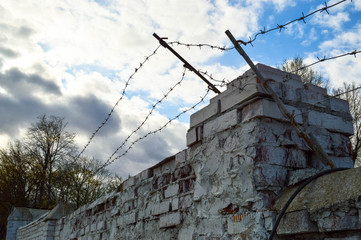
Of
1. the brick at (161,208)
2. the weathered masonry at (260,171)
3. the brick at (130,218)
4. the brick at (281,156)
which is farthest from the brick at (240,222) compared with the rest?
the brick at (130,218)

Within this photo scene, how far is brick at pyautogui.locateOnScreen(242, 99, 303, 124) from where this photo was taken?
238 centimetres

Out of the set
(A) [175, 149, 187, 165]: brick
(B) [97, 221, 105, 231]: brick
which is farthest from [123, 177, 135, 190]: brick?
(A) [175, 149, 187, 165]: brick

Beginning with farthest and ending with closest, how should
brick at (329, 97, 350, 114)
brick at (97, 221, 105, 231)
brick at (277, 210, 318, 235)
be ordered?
brick at (97, 221, 105, 231) < brick at (329, 97, 350, 114) < brick at (277, 210, 318, 235)

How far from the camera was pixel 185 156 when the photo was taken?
3.28 m

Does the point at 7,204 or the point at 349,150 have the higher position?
the point at 7,204

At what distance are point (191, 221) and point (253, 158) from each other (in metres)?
0.88

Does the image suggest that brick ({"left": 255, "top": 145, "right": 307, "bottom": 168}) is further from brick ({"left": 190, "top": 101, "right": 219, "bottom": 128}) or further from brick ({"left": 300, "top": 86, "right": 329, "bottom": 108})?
brick ({"left": 190, "top": 101, "right": 219, "bottom": 128})

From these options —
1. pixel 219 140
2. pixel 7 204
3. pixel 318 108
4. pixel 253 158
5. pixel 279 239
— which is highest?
pixel 7 204

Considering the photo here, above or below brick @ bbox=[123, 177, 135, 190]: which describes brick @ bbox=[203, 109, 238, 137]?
above

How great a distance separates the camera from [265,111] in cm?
238

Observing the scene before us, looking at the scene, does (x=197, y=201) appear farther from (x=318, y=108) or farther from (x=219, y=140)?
(x=318, y=108)

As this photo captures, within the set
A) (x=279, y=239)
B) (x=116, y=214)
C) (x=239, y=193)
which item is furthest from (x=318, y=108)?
(x=116, y=214)

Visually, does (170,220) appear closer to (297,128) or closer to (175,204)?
(175,204)

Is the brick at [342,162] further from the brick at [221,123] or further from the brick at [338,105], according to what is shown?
the brick at [221,123]
